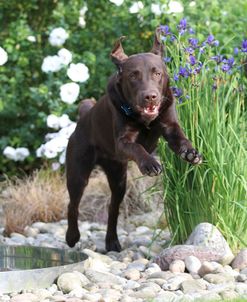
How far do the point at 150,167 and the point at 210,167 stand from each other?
706mm

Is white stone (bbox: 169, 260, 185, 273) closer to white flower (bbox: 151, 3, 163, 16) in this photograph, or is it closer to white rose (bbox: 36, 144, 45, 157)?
white rose (bbox: 36, 144, 45, 157)

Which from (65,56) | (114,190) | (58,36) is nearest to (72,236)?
(114,190)

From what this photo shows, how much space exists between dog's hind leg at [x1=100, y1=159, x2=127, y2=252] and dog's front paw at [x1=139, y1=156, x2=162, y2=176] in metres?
1.15

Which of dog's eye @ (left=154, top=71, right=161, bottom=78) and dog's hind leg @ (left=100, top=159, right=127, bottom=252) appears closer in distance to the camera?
dog's eye @ (left=154, top=71, right=161, bottom=78)

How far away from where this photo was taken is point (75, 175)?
5848mm

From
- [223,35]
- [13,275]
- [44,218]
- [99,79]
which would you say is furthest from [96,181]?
[13,275]

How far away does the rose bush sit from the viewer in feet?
26.0

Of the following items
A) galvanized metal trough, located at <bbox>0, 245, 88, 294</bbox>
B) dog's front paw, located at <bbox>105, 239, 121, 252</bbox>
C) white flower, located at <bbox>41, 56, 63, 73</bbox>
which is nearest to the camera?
galvanized metal trough, located at <bbox>0, 245, 88, 294</bbox>

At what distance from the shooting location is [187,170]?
5234mm

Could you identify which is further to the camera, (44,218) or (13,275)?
(44,218)

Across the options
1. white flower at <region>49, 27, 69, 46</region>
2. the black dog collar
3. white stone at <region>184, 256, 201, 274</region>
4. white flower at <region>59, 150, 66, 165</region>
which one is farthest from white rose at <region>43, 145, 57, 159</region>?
white stone at <region>184, 256, 201, 274</region>

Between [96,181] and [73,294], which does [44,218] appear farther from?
[73,294]

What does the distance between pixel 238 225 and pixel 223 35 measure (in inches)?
115

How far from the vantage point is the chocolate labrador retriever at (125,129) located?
4887mm
